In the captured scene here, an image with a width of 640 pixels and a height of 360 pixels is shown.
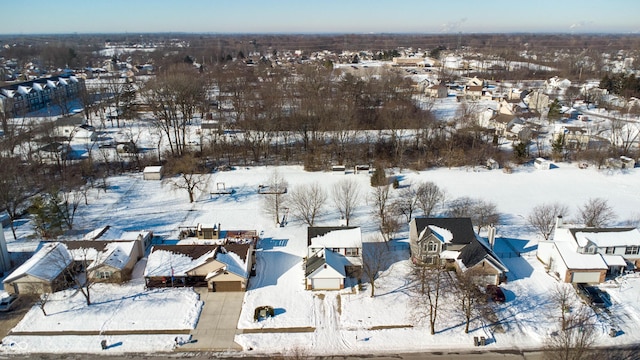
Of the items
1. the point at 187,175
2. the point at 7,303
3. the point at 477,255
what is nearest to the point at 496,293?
the point at 477,255

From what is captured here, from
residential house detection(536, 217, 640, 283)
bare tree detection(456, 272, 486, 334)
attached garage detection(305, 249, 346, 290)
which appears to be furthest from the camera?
residential house detection(536, 217, 640, 283)

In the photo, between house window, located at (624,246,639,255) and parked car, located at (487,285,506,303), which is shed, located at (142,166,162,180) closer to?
parked car, located at (487,285,506,303)

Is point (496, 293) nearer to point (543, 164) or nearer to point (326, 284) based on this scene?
point (326, 284)

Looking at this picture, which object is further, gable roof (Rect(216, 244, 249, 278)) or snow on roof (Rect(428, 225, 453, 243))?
snow on roof (Rect(428, 225, 453, 243))

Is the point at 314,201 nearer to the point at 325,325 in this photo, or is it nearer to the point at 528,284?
the point at 325,325

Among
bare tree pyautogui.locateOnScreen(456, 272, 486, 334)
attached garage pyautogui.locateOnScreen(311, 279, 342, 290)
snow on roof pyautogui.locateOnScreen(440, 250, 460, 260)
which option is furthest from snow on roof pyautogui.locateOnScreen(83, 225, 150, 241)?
bare tree pyautogui.locateOnScreen(456, 272, 486, 334)

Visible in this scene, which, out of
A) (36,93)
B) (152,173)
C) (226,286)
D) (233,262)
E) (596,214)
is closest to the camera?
(226,286)

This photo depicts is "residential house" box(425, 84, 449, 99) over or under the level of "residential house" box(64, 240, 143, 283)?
over

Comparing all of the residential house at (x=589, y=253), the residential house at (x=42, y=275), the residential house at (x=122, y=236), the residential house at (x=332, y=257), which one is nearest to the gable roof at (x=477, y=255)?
the residential house at (x=589, y=253)
